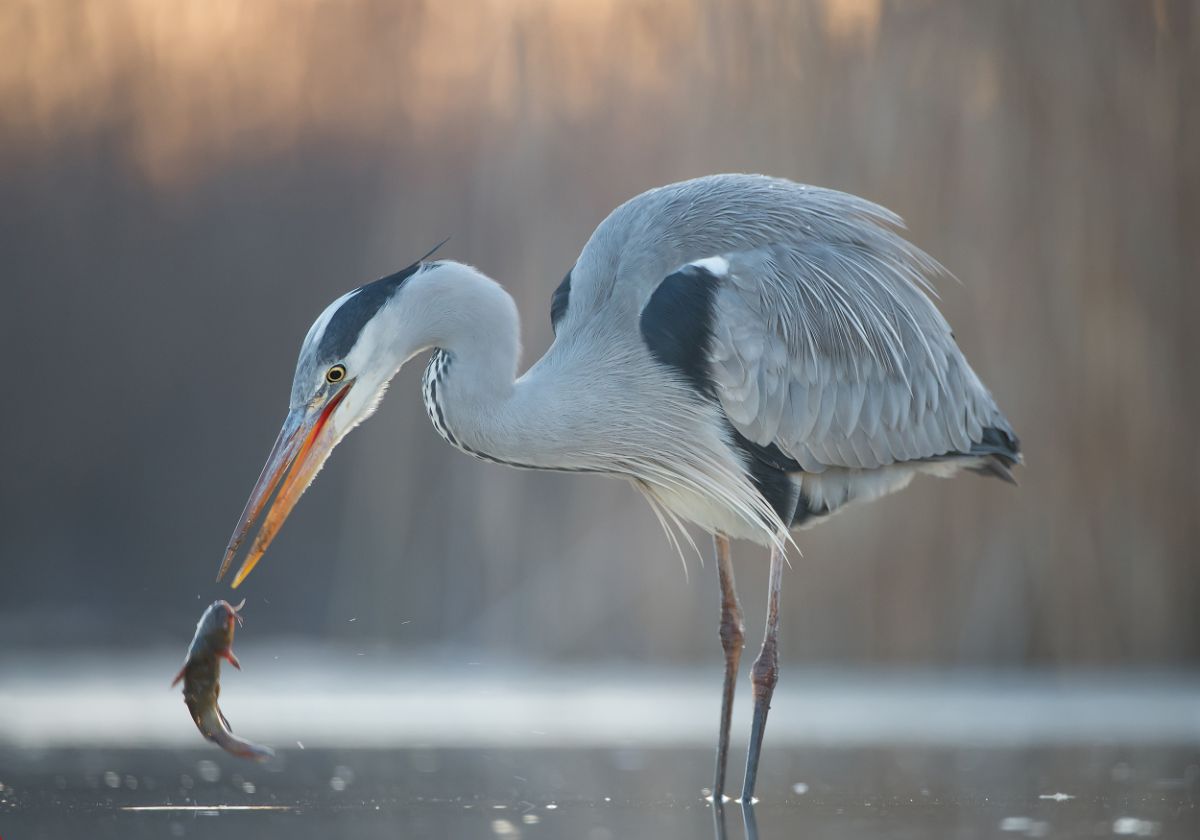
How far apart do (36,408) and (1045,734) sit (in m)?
6.43

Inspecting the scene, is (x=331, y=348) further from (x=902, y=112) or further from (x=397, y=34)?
(x=397, y=34)

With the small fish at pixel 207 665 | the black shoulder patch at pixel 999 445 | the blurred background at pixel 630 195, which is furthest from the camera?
the blurred background at pixel 630 195

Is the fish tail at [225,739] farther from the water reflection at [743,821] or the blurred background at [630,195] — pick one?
the blurred background at [630,195]

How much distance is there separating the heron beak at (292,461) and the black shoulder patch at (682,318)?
0.88 meters

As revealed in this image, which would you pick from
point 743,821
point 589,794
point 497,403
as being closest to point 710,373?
point 497,403

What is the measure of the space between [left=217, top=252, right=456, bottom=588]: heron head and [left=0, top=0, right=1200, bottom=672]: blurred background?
307 cm

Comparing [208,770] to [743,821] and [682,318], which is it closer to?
[743,821]

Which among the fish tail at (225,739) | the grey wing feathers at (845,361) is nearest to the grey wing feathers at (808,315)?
the grey wing feathers at (845,361)

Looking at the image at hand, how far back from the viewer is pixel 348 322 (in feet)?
13.4

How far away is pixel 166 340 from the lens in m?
10.0

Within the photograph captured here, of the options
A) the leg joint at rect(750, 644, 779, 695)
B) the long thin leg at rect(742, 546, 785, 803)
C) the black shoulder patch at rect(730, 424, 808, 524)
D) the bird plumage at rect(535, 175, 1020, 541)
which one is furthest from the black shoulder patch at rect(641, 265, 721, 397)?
the leg joint at rect(750, 644, 779, 695)

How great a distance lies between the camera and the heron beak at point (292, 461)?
4.08 metres

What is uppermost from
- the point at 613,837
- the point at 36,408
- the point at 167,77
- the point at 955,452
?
the point at 167,77

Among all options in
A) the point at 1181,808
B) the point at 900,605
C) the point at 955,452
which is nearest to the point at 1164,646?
the point at 900,605
